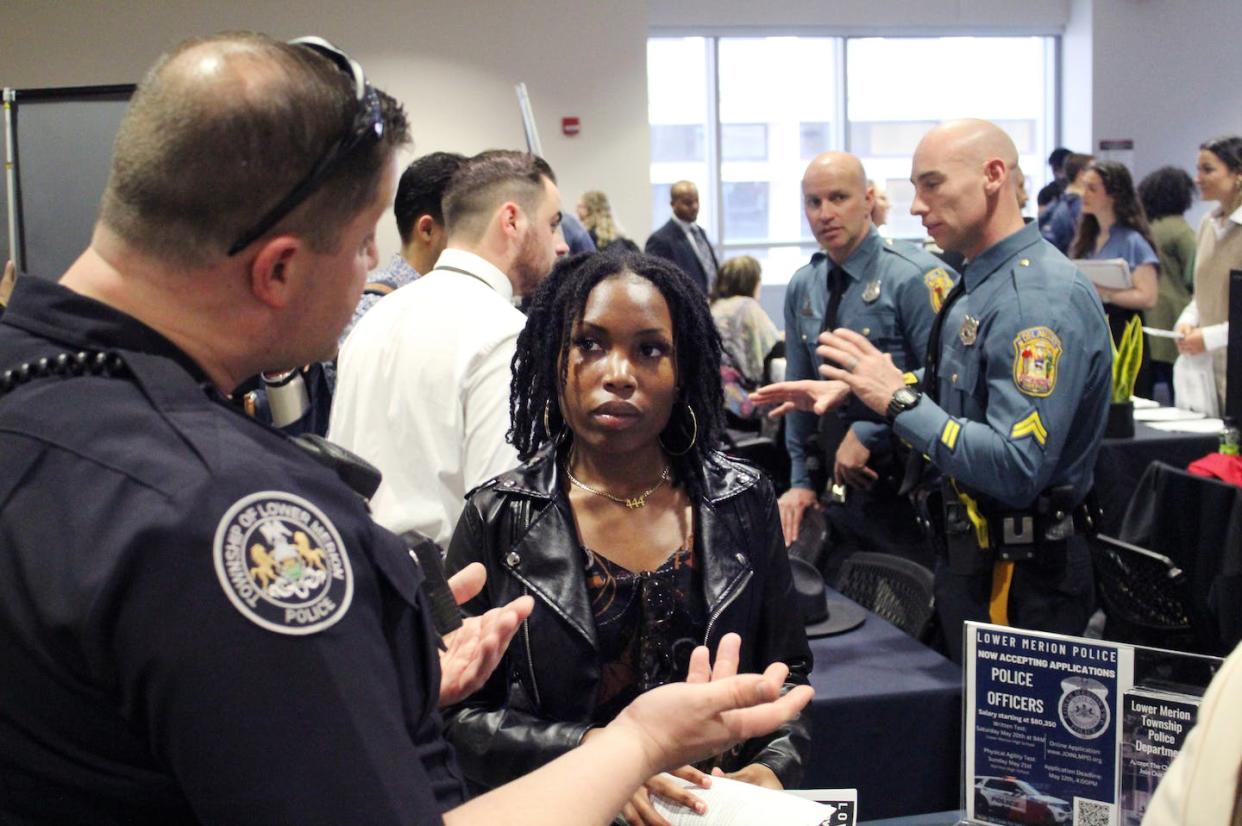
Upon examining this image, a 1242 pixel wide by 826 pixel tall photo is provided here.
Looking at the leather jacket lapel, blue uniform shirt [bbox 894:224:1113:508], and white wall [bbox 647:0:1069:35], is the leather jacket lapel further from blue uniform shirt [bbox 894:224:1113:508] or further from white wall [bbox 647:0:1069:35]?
white wall [bbox 647:0:1069:35]

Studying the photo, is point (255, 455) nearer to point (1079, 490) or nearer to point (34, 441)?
point (34, 441)

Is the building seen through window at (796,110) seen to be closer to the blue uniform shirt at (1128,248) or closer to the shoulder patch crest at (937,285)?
the blue uniform shirt at (1128,248)

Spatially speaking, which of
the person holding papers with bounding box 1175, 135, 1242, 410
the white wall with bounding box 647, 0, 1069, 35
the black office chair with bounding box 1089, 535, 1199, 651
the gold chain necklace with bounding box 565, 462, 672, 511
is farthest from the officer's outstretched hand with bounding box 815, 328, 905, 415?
the white wall with bounding box 647, 0, 1069, 35

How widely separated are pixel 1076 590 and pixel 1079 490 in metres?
0.24

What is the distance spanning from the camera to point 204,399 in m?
0.81

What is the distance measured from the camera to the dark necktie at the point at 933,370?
2.89 meters

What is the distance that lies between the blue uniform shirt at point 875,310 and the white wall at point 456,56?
19.6ft

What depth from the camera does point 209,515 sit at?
0.73 meters

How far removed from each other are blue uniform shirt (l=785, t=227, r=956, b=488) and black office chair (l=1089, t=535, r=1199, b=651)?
763mm

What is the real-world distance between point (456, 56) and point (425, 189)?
6.99 metres

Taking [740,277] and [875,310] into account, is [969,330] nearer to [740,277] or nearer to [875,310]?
[875,310]

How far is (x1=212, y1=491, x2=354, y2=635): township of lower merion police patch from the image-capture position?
723mm

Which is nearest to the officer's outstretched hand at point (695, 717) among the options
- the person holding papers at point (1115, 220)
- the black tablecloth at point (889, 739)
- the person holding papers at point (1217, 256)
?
the black tablecloth at point (889, 739)

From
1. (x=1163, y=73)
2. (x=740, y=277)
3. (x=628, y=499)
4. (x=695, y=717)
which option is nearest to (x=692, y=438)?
→ (x=628, y=499)
